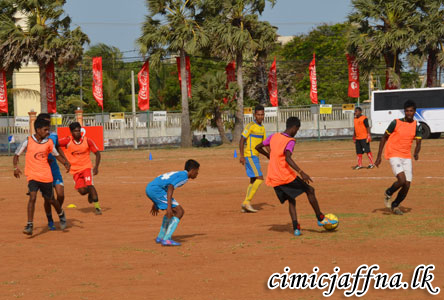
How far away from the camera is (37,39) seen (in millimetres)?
40438

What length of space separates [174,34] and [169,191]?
107ft

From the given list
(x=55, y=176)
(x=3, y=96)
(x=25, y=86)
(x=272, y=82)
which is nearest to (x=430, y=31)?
(x=272, y=82)

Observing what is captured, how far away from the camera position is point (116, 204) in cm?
1650

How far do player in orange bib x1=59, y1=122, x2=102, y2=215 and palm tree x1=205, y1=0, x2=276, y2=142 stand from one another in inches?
1086

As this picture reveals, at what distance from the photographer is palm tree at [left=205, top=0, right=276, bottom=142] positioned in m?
41.3

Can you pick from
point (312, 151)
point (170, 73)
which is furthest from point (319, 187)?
point (170, 73)

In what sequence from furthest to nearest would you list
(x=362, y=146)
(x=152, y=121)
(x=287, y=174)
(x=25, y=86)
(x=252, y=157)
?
(x=25, y=86)
(x=152, y=121)
(x=362, y=146)
(x=252, y=157)
(x=287, y=174)

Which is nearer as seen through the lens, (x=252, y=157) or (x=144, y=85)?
(x=252, y=157)

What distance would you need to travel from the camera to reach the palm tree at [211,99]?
140 feet

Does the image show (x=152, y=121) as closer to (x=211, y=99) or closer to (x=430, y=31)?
(x=211, y=99)

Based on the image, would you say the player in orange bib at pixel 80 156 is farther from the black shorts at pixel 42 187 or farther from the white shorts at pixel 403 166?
the white shorts at pixel 403 166

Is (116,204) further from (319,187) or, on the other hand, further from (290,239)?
(290,239)

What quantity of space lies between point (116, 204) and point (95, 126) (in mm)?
26792

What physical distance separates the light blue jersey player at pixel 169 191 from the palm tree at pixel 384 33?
Result: 33.2 meters
